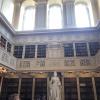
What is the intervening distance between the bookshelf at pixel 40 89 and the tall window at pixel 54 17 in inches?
153

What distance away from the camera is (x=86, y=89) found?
8.54 metres

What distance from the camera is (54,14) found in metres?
11.0

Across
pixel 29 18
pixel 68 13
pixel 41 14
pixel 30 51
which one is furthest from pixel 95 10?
pixel 30 51

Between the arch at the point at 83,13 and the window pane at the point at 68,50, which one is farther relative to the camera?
the arch at the point at 83,13

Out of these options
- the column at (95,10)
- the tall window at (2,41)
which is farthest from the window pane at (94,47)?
the tall window at (2,41)

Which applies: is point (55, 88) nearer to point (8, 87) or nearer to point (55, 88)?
point (55, 88)

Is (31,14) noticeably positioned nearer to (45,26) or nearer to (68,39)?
(45,26)

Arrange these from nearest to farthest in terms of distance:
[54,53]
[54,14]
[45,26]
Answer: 1. [54,53]
2. [45,26]
3. [54,14]

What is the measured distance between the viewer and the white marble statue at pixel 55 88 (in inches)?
318

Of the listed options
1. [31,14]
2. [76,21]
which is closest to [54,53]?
[76,21]

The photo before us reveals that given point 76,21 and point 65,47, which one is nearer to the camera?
point 65,47

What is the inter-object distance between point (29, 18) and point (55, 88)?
584 cm

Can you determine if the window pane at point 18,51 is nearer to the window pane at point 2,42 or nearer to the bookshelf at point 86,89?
the window pane at point 2,42

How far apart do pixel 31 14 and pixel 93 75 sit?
6.50 meters
